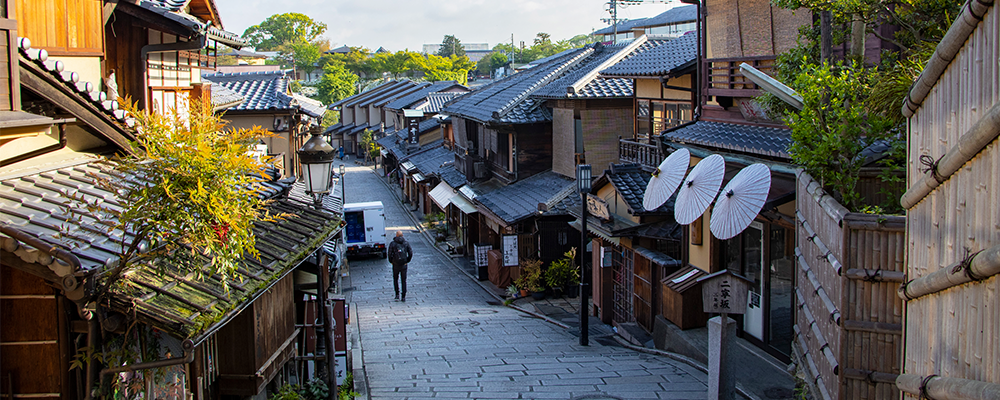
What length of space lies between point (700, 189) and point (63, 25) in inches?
386

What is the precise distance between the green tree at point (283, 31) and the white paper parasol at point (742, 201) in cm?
11104

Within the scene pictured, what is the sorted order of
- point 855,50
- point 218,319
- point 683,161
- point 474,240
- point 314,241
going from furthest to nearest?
point 474,240, point 683,161, point 314,241, point 855,50, point 218,319

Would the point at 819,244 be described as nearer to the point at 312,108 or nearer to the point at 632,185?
the point at 632,185

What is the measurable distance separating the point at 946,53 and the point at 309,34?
391ft

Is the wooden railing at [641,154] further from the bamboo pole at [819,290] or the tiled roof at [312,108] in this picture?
the tiled roof at [312,108]

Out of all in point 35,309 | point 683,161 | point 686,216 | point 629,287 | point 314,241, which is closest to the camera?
point 35,309

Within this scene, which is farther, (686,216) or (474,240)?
(474,240)

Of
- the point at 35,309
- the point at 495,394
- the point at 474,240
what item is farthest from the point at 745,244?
the point at 474,240

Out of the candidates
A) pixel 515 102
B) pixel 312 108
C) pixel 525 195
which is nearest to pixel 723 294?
pixel 525 195

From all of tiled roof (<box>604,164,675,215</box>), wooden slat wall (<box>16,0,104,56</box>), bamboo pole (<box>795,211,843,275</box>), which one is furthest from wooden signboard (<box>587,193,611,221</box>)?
wooden slat wall (<box>16,0,104,56</box>)

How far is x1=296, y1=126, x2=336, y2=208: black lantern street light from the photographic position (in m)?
11.3

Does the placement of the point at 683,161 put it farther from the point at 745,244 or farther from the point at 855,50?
the point at 855,50

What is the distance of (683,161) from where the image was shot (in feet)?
41.8

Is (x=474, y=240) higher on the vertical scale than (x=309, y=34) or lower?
lower
